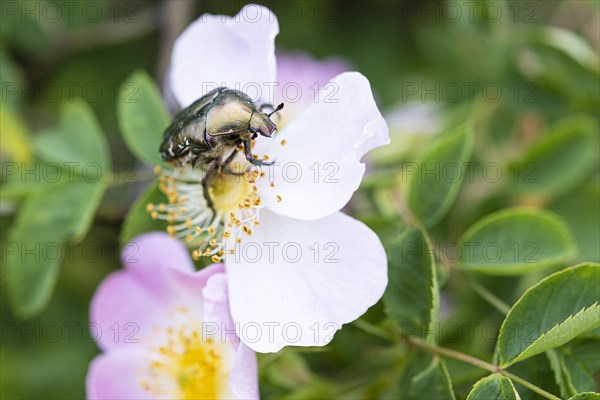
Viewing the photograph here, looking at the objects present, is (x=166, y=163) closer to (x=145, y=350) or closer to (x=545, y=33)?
(x=145, y=350)

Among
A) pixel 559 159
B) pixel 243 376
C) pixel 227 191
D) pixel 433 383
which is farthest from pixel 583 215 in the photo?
pixel 243 376

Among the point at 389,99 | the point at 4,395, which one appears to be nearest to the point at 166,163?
the point at 4,395

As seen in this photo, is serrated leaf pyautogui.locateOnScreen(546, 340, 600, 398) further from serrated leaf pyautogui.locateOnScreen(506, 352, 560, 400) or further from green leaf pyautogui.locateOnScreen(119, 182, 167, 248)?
green leaf pyautogui.locateOnScreen(119, 182, 167, 248)

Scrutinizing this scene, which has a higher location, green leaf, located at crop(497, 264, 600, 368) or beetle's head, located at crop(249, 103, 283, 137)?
A: beetle's head, located at crop(249, 103, 283, 137)

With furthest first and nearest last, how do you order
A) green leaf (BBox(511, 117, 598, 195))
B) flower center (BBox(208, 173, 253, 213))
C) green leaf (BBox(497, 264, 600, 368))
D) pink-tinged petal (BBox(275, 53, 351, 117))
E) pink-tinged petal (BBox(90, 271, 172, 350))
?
1. pink-tinged petal (BBox(275, 53, 351, 117))
2. green leaf (BBox(511, 117, 598, 195))
3. pink-tinged petal (BBox(90, 271, 172, 350))
4. flower center (BBox(208, 173, 253, 213))
5. green leaf (BBox(497, 264, 600, 368))

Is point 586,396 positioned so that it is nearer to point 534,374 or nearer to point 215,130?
point 534,374

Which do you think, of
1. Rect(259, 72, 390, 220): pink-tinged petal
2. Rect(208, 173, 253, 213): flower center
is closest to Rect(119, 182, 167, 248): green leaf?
Rect(208, 173, 253, 213): flower center

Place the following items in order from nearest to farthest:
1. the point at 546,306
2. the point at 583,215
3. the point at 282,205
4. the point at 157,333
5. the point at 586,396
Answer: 1. the point at 586,396
2. the point at 546,306
3. the point at 282,205
4. the point at 157,333
5. the point at 583,215
